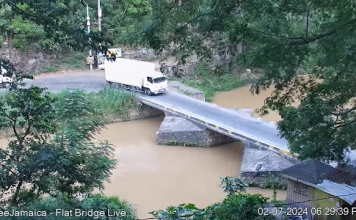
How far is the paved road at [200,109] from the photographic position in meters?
10.9

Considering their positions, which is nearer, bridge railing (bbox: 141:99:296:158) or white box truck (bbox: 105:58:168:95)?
bridge railing (bbox: 141:99:296:158)

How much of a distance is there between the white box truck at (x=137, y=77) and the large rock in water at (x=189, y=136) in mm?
2331

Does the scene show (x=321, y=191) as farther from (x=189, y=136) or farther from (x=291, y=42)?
(x=189, y=136)

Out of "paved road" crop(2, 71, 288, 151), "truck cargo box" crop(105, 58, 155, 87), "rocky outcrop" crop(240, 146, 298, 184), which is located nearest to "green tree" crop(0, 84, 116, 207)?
"rocky outcrop" crop(240, 146, 298, 184)

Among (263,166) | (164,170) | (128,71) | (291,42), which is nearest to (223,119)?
(164,170)

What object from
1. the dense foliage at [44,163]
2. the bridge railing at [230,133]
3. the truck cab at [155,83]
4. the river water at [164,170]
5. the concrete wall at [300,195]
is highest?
the truck cab at [155,83]

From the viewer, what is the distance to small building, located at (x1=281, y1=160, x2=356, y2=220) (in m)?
6.46

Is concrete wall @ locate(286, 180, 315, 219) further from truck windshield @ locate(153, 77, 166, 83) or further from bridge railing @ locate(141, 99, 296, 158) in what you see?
truck windshield @ locate(153, 77, 166, 83)

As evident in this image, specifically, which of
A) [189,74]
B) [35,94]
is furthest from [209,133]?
[35,94]

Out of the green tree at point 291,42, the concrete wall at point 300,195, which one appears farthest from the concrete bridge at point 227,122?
the green tree at point 291,42

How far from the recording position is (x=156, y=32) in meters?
4.28

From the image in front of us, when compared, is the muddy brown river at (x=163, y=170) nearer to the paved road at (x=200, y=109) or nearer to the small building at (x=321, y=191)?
the paved road at (x=200, y=109)

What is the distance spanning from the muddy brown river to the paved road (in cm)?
72

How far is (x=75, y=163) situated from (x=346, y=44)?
273 centimetres
